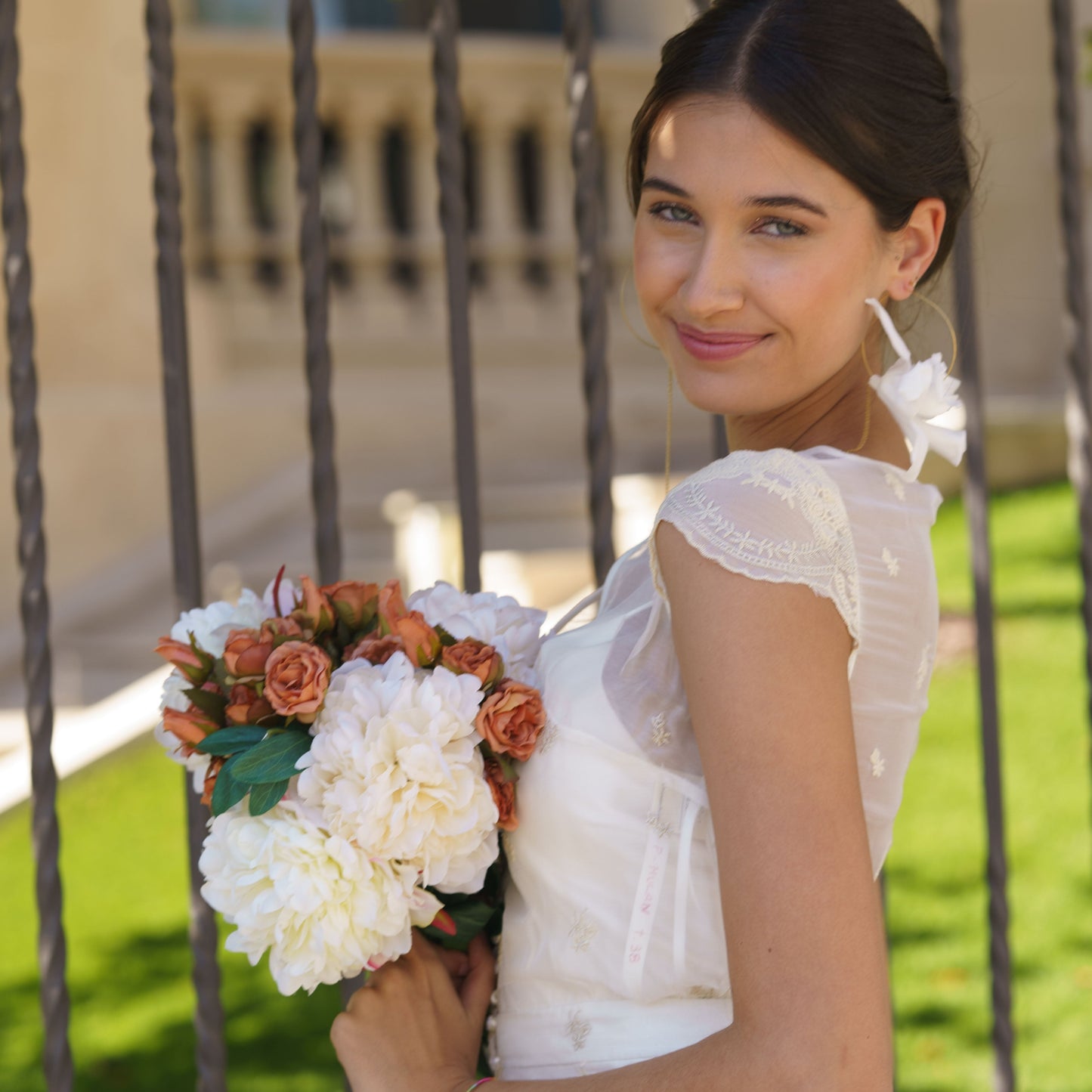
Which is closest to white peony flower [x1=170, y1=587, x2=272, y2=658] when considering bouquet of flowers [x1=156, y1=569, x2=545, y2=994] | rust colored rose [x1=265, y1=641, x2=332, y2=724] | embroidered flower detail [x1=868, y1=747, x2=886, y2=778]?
bouquet of flowers [x1=156, y1=569, x2=545, y2=994]

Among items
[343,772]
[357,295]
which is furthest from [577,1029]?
[357,295]

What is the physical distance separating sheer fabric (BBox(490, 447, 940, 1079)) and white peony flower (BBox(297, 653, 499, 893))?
10 cm

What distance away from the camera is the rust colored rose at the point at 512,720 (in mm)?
1303

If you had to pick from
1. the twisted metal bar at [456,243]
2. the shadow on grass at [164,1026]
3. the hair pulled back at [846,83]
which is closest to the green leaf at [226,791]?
the twisted metal bar at [456,243]

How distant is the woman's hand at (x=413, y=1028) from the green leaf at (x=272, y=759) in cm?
26

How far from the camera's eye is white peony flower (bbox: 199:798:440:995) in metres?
1.25

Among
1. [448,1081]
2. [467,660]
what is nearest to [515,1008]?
[448,1081]

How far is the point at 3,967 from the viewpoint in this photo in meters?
3.76

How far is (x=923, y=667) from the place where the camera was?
4.42 feet

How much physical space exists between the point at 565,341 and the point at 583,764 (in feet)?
21.6

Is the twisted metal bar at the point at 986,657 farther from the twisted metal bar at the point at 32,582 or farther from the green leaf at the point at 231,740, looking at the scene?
the twisted metal bar at the point at 32,582

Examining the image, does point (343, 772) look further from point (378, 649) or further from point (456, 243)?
point (456, 243)

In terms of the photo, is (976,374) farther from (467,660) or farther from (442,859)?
(442,859)

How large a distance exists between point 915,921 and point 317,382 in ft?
8.35
